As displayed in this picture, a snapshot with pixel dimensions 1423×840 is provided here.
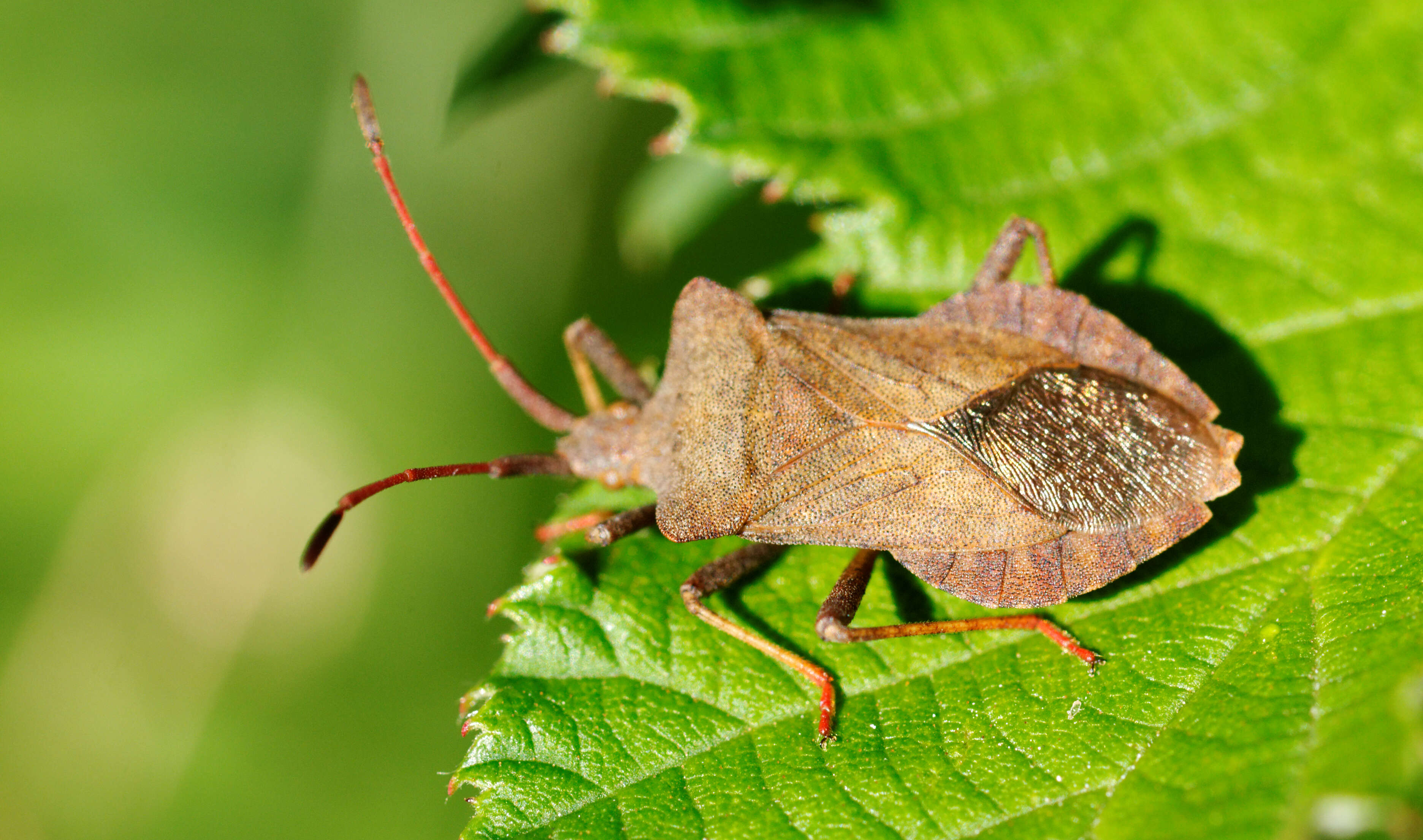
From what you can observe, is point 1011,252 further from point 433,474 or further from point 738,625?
point 433,474

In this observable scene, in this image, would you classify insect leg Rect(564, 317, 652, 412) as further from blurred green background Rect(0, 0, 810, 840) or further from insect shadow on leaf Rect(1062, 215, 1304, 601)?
insect shadow on leaf Rect(1062, 215, 1304, 601)

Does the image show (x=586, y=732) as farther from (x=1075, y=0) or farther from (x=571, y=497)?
(x=1075, y=0)

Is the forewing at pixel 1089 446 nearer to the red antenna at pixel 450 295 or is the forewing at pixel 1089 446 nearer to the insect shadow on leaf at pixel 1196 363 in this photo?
the insect shadow on leaf at pixel 1196 363

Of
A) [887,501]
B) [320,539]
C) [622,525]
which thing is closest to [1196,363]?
[887,501]

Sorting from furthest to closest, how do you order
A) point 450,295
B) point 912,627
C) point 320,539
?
point 450,295, point 320,539, point 912,627

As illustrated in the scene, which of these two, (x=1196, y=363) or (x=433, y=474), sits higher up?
(x=433, y=474)

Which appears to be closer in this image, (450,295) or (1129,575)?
(1129,575)

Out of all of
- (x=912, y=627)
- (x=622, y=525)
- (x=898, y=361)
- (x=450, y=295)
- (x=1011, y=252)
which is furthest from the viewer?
(x=450, y=295)
